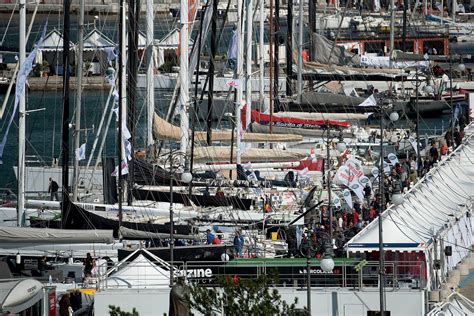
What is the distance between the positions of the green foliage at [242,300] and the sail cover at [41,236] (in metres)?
13.1

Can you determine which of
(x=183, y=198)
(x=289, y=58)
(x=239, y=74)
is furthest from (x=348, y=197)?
(x=289, y=58)

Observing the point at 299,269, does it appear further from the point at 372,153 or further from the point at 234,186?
the point at 372,153

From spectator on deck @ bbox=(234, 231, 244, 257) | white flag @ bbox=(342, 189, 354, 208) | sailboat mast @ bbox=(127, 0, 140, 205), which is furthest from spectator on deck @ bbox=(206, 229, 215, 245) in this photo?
sailboat mast @ bbox=(127, 0, 140, 205)

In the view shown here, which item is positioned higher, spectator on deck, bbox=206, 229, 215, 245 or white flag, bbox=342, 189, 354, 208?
white flag, bbox=342, 189, 354, 208

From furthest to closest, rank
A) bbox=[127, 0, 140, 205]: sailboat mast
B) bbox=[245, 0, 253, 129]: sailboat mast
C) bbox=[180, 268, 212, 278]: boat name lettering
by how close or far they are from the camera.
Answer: bbox=[245, 0, 253, 129]: sailboat mast < bbox=[127, 0, 140, 205]: sailboat mast < bbox=[180, 268, 212, 278]: boat name lettering

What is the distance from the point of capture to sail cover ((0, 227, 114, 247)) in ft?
148

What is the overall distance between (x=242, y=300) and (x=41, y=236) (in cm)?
1527

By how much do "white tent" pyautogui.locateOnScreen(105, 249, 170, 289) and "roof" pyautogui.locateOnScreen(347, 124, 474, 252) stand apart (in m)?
4.56

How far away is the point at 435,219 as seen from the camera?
1897 inches

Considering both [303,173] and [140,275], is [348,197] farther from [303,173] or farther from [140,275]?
[140,275]

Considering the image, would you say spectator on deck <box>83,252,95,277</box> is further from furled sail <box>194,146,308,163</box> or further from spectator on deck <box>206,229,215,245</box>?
furled sail <box>194,146,308,163</box>

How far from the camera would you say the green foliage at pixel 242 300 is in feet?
98.4

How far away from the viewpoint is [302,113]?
79.7m

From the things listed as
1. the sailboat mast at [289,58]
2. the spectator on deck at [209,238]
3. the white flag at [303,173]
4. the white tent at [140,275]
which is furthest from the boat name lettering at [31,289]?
the sailboat mast at [289,58]
